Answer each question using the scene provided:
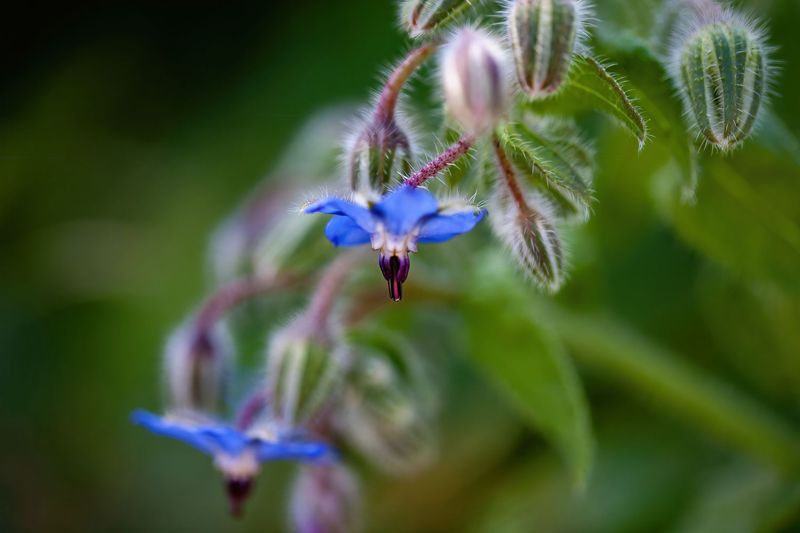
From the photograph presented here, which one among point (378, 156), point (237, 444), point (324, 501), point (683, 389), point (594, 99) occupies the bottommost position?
point (324, 501)

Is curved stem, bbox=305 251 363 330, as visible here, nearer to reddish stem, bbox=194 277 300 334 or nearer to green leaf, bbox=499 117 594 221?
reddish stem, bbox=194 277 300 334

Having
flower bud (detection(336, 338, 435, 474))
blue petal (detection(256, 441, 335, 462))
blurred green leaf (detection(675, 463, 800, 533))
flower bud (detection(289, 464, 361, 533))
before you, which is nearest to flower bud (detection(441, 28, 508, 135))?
blue petal (detection(256, 441, 335, 462))

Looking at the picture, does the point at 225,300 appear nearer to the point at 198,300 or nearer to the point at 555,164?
the point at 555,164

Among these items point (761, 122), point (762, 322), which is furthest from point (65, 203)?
point (761, 122)

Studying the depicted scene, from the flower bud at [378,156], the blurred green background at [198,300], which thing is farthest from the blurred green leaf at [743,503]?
the flower bud at [378,156]

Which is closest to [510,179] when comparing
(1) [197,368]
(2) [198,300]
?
(1) [197,368]

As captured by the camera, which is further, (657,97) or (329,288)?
(329,288)
